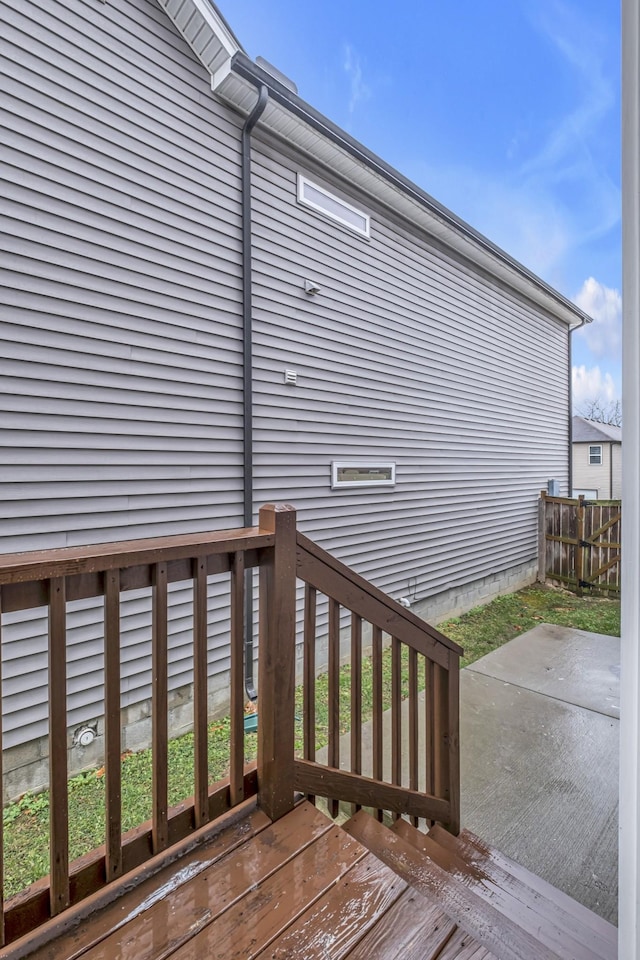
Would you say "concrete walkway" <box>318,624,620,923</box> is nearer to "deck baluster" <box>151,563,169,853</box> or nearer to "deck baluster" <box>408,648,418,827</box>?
"deck baluster" <box>408,648,418,827</box>

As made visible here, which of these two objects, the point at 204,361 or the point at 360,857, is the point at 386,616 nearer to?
the point at 360,857

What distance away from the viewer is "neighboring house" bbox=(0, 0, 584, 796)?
266cm

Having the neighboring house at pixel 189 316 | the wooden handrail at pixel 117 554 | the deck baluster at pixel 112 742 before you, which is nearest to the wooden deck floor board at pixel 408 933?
the deck baluster at pixel 112 742

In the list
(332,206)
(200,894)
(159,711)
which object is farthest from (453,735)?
(332,206)

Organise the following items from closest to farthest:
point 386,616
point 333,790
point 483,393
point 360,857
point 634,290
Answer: point 634,290 < point 360,857 < point 333,790 < point 386,616 < point 483,393

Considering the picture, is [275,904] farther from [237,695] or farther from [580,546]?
[580,546]

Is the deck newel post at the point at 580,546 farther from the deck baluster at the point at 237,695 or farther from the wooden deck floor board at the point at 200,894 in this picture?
the deck baluster at the point at 237,695

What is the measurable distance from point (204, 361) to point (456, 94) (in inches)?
175

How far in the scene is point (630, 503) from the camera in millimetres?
736

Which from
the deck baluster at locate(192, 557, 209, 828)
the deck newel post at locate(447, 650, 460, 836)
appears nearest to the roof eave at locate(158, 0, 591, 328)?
the deck baluster at locate(192, 557, 209, 828)

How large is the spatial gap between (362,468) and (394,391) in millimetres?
1017

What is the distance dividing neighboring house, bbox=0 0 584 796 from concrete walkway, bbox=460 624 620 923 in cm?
154

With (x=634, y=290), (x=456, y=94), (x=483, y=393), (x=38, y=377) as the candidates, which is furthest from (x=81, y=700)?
(x=456, y=94)

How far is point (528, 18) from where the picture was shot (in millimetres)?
3078
